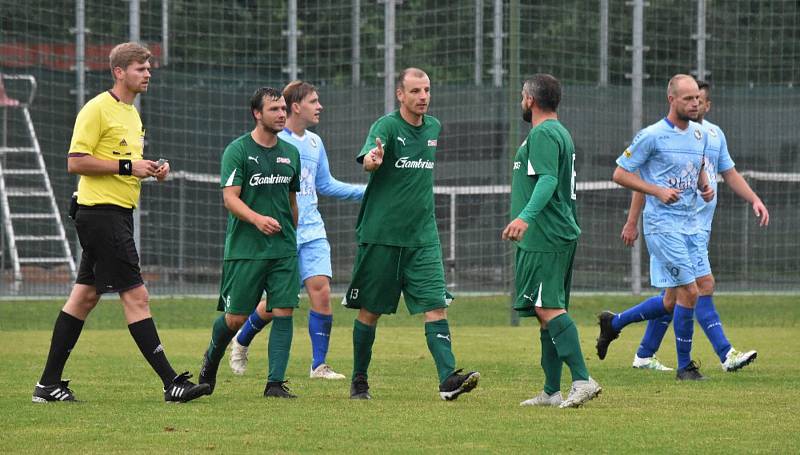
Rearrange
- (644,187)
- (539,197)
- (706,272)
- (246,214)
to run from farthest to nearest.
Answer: (706,272) → (644,187) → (246,214) → (539,197)

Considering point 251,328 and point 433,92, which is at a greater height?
point 433,92

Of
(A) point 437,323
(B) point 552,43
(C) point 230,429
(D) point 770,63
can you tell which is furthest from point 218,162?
(C) point 230,429

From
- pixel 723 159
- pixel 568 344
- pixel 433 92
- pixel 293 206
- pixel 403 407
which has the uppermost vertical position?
pixel 433 92

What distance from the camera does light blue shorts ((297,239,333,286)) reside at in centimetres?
1051

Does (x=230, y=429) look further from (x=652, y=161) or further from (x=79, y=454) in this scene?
(x=652, y=161)

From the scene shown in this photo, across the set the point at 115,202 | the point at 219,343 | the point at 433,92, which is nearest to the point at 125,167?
the point at 115,202

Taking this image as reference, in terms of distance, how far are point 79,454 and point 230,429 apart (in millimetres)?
949

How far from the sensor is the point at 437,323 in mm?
8500

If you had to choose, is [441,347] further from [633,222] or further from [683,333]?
[633,222]

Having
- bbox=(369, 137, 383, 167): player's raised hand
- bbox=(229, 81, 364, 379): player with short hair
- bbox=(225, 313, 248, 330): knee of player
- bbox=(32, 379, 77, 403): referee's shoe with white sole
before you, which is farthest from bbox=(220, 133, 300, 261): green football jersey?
bbox=(229, 81, 364, 379): player with short hair

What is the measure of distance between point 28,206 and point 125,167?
1121 centimetres

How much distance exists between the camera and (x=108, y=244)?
27.0 feet

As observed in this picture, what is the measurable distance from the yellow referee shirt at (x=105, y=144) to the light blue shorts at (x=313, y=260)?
92.5 inches

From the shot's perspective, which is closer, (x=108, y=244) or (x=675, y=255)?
(x=108, y=244)
